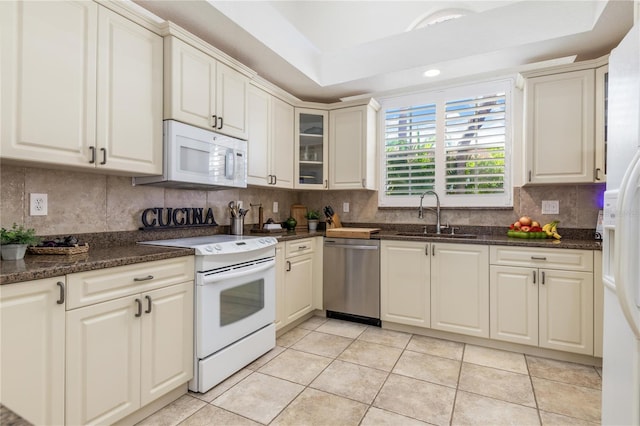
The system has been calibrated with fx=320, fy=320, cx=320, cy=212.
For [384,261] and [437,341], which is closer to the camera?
[437,341]

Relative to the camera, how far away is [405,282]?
10.0 feet

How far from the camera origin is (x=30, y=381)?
4.24ft

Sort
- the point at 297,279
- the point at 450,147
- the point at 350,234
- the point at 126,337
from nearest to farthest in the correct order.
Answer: the point at 126,337 < the point at 297,279 < the point at 350,234 < the point at 450,147

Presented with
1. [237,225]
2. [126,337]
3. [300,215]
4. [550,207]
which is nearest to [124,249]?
[126,337]

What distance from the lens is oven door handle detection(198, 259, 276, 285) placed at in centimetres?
202

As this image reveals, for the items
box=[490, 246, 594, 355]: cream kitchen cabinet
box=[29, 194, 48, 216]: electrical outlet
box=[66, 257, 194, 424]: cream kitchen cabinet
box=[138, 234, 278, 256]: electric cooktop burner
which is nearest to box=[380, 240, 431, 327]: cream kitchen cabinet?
box=[490, 246, 594, 355]: cream kitchen cabinet

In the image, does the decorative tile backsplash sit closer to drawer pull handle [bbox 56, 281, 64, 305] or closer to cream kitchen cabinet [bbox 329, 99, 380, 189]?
cream kitchen cabinet [bbox 329, 99, 380, 189]

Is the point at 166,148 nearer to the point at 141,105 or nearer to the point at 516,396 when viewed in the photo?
the point at 141,105

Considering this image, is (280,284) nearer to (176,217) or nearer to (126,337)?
(176,217)

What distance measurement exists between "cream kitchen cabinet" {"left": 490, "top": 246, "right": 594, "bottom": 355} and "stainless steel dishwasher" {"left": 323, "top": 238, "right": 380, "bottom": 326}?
1.03 meters

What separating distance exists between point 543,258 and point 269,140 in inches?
104

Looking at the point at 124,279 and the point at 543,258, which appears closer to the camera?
the point at 124,279

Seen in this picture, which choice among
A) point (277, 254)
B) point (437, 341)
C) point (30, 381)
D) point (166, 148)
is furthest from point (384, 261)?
point (30, 381)

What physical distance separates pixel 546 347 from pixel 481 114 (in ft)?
Result: 7.26
